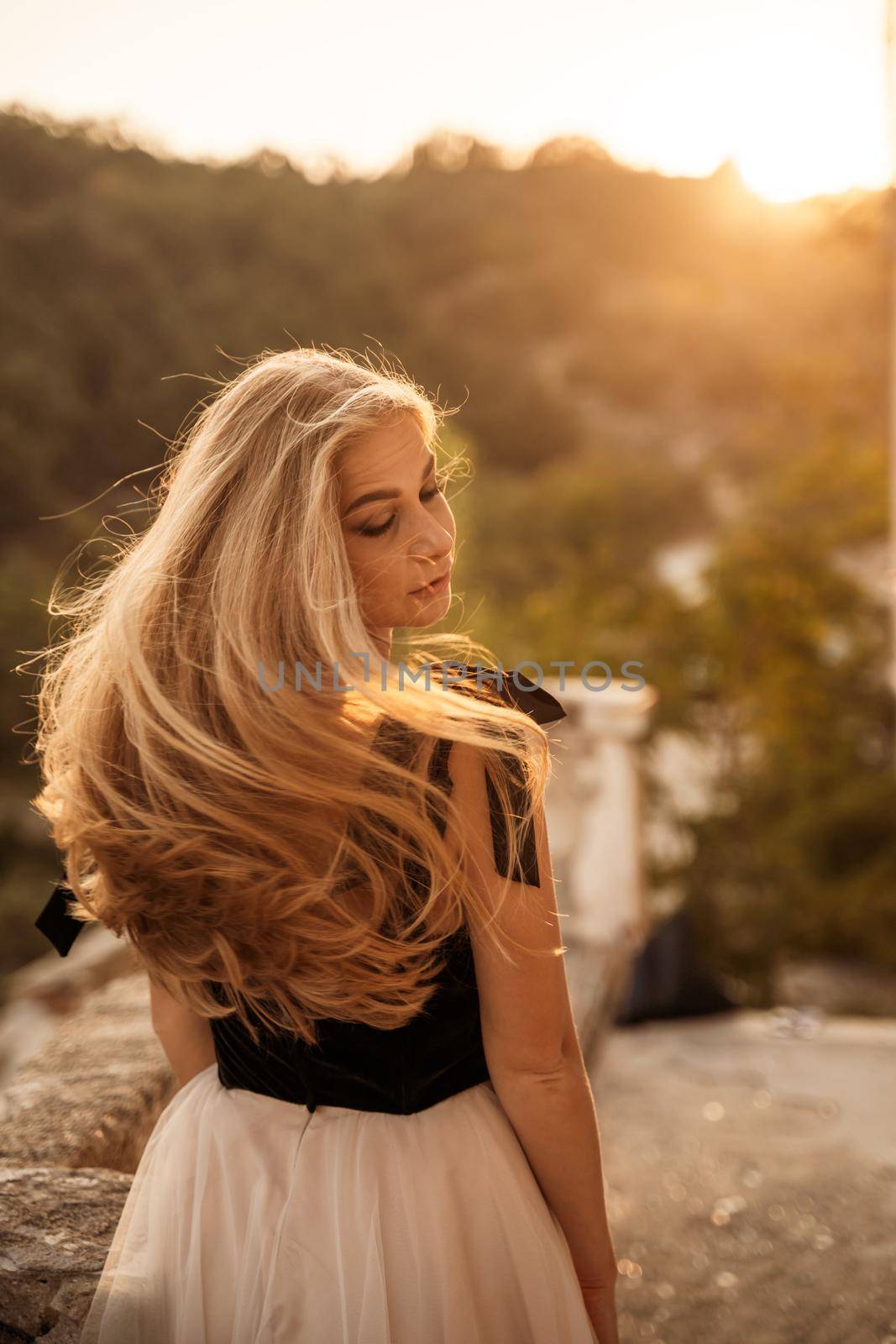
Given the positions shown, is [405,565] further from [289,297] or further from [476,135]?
[476,135]

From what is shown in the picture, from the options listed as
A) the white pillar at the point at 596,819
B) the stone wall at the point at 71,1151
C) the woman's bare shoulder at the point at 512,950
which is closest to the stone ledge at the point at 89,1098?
the stone wall at the point at 71,1151

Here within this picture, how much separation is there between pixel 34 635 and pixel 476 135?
12.9 meters

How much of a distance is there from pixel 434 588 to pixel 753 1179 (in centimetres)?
226

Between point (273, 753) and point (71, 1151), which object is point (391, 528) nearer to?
point (273, 753)

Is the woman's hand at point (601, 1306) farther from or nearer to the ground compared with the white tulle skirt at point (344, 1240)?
nearer to the ground

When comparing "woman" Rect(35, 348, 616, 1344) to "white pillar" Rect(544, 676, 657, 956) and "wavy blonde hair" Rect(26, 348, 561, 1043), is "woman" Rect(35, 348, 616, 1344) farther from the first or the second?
"white pillar" Rect(544, 676, 657, 956)

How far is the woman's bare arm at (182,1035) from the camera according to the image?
1.08 metres

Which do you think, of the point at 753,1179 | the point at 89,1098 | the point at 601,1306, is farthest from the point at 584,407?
the point at 601,1306

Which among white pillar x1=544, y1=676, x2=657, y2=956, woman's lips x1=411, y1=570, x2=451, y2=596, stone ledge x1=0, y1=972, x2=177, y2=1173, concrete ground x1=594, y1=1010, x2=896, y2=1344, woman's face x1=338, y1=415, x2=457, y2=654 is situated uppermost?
woman's face x1=338, y1=415, x2=457, y2=654

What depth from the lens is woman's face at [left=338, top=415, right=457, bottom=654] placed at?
913 millimetres

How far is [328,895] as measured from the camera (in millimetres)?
856

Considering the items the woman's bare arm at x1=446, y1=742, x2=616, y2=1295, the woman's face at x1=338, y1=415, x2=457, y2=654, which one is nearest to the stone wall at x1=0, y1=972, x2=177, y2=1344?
the woman's bare arm at x1=446, y1=742, x2=616, y2=1295

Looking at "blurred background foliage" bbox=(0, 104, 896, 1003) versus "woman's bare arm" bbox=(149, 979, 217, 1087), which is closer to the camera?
"woman's bare arm" bbox=(149, 979, 217, 1087)

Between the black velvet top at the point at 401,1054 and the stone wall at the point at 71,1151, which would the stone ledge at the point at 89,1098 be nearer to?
the stone wall at the point at 71,1151
